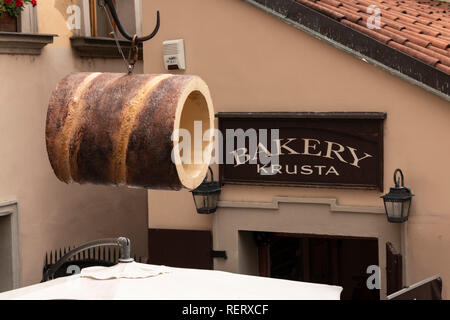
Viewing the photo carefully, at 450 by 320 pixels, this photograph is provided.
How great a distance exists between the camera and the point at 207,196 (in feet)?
28.0

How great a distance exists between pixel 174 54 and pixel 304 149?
1877mm

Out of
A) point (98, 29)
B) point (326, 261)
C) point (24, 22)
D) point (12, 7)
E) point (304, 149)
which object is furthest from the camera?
point (326, 261)

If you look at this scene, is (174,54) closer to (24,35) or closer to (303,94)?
(303,94)

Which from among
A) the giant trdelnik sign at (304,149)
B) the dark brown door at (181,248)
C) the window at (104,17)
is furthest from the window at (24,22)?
the dark brown door at (181,248)

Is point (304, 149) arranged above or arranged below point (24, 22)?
below

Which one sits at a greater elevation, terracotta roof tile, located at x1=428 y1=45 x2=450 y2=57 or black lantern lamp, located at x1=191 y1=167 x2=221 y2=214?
terracotta roof tile, located at x1=428 y1=45 x2=450 y2=57

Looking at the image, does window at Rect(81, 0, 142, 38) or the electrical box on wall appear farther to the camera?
window at Rect(81, 0, 142, 38)

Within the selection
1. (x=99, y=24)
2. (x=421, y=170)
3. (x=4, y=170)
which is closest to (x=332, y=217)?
(x=421, y=170)

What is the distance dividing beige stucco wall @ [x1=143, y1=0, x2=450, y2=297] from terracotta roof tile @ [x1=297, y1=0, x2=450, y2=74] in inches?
12.2

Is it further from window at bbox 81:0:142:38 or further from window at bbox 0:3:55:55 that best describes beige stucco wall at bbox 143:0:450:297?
window at bbox 81:0:142:38

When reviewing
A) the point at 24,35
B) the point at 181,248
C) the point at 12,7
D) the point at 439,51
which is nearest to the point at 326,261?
the point at 181,248

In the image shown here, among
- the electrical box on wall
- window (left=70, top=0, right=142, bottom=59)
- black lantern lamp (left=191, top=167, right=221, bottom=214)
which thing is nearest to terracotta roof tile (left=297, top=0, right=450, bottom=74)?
the electrical box on wall

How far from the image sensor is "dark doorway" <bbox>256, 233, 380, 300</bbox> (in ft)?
34.3

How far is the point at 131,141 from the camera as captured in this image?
2.86 meters
